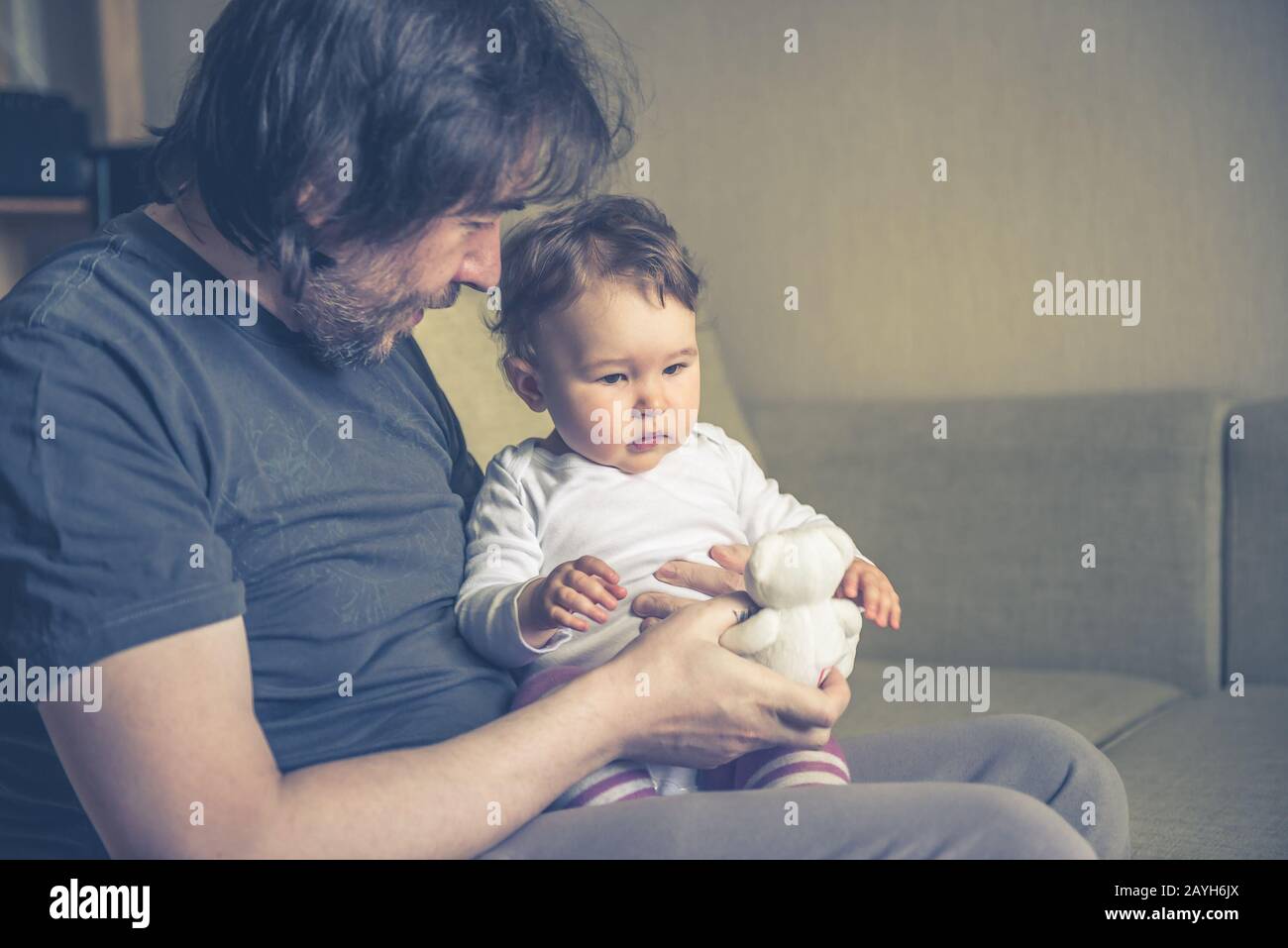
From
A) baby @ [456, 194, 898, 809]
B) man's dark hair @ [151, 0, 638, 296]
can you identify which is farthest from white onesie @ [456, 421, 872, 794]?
man's dark hair @ [151, 0, 638, 296]

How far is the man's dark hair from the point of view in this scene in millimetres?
708

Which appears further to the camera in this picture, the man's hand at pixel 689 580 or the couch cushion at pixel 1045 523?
the couch cushion at pixel 1045 523

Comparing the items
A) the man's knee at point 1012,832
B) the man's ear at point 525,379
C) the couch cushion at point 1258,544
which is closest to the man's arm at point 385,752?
the man's knee at point 1012,832

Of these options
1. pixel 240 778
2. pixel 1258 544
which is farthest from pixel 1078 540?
pixel 240 778

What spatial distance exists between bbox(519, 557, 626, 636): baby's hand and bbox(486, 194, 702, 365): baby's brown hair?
0.71 ft

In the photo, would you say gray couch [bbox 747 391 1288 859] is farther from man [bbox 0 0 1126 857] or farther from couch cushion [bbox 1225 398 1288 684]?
man [bbox 0 0 1126 857]

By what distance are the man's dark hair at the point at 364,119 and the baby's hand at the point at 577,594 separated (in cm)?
25

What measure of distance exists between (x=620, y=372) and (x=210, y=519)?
1.09 ft

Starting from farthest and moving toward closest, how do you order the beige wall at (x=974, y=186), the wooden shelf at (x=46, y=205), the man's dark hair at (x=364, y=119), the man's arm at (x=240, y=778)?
the wooden shelf at (x=46, y=205)
the beige wall at (x=974, y=186)
the man's dark hair at (x=364, y=119)
the man's arm at (x=240, y=778)

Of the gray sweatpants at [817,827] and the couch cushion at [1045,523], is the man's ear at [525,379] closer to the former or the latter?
the gray sweatpants at [817,827]

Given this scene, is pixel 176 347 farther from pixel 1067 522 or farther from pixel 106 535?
pixel 1067 522

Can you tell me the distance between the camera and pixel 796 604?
782 mm

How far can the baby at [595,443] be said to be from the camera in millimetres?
871

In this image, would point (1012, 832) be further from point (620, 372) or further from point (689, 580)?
point (620, 372)
